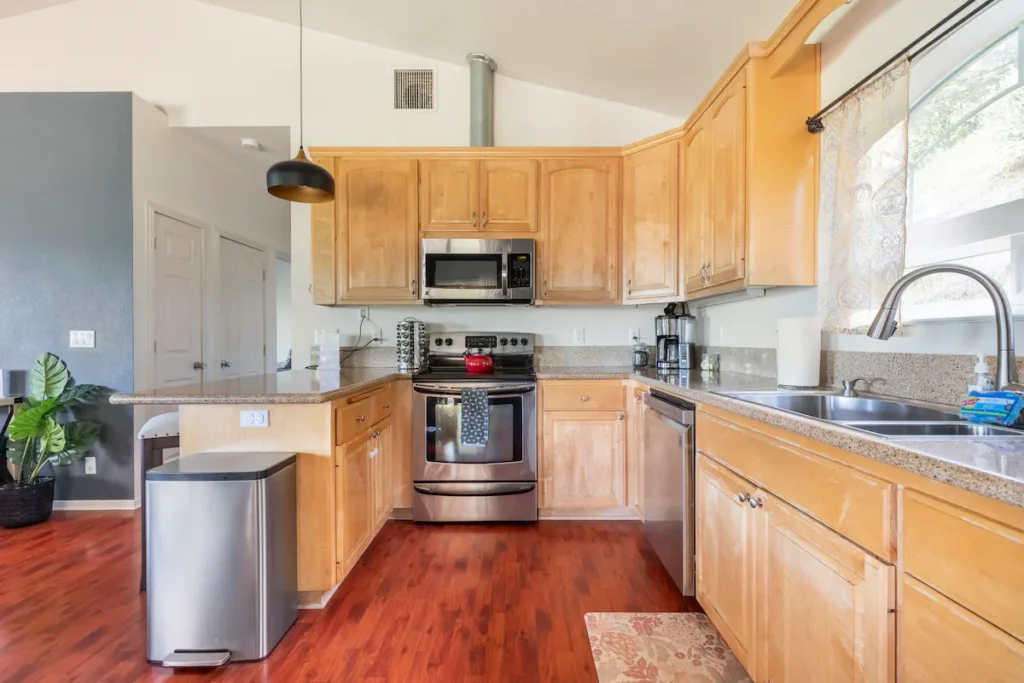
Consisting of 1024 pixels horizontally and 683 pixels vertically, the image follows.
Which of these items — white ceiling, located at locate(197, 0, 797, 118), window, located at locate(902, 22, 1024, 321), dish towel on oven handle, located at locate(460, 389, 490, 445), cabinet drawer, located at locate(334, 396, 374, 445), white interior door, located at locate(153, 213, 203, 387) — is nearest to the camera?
window, located at locate(902, 22, 1024, 321)

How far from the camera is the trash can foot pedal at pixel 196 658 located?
4.91 ft

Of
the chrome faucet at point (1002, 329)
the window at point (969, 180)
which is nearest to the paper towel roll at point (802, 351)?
the window at point (969, 180)

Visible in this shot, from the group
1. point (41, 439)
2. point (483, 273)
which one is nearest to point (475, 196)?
point (483, 273)

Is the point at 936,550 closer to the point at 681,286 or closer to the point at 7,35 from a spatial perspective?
the point at 681,286

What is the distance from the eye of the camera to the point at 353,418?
6.61 ft

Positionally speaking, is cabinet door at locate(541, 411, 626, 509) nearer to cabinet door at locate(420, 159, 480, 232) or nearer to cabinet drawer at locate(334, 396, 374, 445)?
cabinet drawer at locate(334, 396, 374, 445)

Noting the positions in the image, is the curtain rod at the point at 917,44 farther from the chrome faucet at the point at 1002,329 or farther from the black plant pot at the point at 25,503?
the black plant pot at the point at 25,503

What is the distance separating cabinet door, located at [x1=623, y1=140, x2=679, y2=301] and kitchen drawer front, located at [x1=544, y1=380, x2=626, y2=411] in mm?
654

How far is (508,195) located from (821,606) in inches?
101

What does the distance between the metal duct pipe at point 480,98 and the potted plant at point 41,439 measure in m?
3.03

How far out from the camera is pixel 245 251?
441 cm

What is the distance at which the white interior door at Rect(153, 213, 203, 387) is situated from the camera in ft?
10.7

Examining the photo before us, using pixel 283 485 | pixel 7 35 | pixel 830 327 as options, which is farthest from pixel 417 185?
pixel 7 35

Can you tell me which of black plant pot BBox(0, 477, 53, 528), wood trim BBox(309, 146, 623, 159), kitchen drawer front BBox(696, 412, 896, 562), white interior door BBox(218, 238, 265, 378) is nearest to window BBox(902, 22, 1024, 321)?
kitchen drawer front BBox(696, 412, 896, 562)
